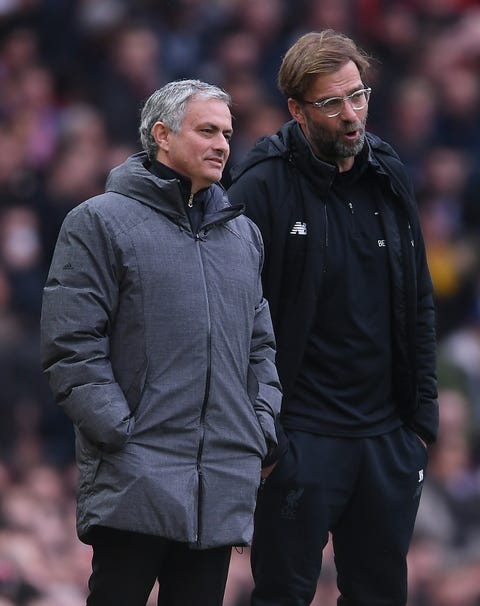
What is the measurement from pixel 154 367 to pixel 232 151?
3.01 m

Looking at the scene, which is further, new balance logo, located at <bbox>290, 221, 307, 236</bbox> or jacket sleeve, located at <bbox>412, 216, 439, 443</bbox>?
jacket sleeve, located at <bbox>412, 216, 439, 443</bbox>

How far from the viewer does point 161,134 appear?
3113mm

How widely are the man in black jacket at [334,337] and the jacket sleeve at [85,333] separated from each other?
0.56 meters

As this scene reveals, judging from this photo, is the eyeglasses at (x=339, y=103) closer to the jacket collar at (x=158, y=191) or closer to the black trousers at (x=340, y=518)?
the jacket collar at (x=158, y=191)

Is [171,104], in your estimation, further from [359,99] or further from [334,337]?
[334,337]

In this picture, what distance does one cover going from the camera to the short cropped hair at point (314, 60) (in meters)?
3.36

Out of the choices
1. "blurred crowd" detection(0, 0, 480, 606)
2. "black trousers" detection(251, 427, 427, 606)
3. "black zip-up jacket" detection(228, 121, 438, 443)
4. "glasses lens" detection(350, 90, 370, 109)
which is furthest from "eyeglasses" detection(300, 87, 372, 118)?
"blurred crowd" detection(0, 0, 480, 606)

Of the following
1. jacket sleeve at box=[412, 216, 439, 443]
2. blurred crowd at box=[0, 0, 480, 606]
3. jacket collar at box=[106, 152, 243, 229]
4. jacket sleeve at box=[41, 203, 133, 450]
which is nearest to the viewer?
jacket sleeve at box=[41, 203, 133, 450]

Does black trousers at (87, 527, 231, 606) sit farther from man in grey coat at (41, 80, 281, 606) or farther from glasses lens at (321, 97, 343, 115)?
glasses lens at (321, 97, 343, 115)

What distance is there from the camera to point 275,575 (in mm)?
3350

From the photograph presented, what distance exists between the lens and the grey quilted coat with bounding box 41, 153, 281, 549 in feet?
9.48

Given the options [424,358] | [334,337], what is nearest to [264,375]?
[334,337]

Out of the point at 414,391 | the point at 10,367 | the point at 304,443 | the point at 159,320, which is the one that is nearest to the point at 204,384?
the point at 159,320

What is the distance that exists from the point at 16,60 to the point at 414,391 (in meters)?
3.06
